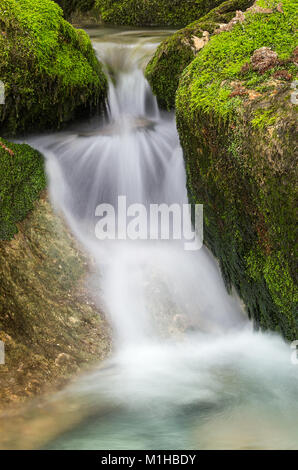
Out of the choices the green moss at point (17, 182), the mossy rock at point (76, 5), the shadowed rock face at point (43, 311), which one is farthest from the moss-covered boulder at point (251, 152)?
the mossy rock at point (76, 5)

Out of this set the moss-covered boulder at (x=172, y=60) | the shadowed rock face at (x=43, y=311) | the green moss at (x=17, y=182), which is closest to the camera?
the shadowed rock face at (x=43, y=311)

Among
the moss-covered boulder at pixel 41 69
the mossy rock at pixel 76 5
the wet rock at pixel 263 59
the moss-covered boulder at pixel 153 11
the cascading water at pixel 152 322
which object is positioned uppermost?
the mossy rock at pixel 76 5

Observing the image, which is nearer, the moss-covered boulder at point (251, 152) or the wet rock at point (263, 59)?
the moss-covered boulder at point (251, 152)

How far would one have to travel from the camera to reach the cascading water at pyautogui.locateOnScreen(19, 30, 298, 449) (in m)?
3.52

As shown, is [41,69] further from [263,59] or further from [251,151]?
[251,151]

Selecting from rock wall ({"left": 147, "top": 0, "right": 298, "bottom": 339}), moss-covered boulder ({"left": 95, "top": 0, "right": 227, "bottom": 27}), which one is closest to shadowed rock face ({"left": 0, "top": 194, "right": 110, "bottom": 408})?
rock wall ({"left": 147, "top": 0, "right": 298, "bottom": 339})

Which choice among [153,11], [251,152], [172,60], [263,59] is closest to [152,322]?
[251,152]

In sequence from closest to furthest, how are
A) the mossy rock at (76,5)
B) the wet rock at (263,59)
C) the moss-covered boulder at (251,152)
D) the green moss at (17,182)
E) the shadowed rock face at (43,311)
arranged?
the moss-covered boulder at (251,152), the shadowed rock face at (43,311), the wet rock at (263,59), the green moss at (17,182), the mossy rock at (76,5)

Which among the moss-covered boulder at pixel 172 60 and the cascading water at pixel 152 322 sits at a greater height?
the moss-covered boulder at pixel 172 60

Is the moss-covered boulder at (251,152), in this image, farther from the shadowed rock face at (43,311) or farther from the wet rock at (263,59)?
the shadowed rock face at (43,311)

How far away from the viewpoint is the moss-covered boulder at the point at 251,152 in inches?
148

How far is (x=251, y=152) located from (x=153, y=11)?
8.28m

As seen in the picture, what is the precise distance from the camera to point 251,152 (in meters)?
3.93

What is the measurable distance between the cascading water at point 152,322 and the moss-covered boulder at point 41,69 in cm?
35
